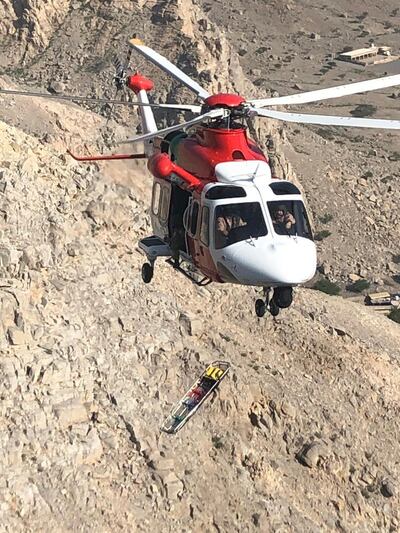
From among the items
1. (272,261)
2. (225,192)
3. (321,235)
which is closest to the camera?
(272,261)

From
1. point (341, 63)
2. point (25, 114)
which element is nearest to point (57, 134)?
point (25, 114)

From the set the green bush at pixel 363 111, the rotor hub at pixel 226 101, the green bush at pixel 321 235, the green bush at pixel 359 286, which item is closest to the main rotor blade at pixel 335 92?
the rotor hub at pixel 226 101

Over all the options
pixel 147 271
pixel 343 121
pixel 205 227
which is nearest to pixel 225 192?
pixel 205 227

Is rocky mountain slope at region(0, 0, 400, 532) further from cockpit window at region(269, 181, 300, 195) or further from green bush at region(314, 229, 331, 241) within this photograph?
green bush at region(314, 229, 331, 241)

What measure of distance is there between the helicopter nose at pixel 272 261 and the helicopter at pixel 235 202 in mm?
20

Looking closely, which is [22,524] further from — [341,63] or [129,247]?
[341,63]

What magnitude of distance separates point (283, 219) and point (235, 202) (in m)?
1.06

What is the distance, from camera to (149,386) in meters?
21.2

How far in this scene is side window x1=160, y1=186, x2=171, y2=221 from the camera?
18.5 meters

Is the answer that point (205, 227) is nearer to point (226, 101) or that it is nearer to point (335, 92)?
point (226, 101)

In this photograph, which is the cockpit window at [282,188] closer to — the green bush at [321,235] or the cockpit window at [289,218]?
the cockpit window at [289,218]

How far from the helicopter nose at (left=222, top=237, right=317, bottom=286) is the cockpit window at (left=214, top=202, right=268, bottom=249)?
8.9 inches

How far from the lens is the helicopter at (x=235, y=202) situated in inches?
573

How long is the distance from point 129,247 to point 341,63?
7392 cm
